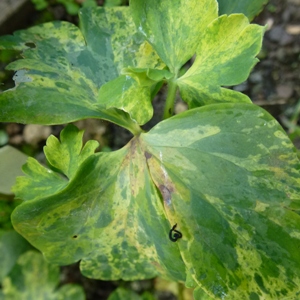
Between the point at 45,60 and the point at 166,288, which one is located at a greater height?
the point at 45,60

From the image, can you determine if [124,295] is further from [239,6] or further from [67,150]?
[239,6]

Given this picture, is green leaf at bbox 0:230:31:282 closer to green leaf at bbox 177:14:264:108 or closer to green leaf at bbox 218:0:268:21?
green leaf at bbox 177:14:264:108

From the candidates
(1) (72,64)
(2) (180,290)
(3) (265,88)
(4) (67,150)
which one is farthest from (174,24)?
(2) (180,290)

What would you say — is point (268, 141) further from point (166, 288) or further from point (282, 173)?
point (166, 288)

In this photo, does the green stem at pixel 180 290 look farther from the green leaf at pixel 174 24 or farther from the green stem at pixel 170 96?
the green leaf at pixel 174 24

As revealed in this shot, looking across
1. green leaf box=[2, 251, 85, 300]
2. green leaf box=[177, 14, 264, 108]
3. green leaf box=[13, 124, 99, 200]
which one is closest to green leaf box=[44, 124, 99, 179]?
green leaf box=[13, 124, 99, 200]

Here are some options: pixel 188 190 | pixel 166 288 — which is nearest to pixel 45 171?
pixel 188 190

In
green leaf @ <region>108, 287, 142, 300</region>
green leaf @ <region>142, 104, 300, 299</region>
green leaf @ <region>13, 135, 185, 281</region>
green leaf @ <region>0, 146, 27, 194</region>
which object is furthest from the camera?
green leaf @ <region>108, 287, 142, 300</region>
